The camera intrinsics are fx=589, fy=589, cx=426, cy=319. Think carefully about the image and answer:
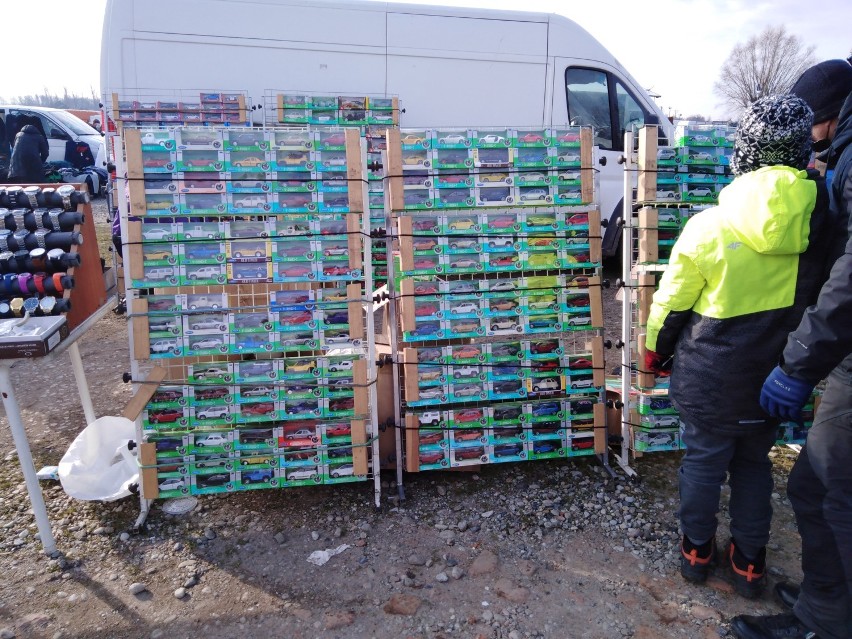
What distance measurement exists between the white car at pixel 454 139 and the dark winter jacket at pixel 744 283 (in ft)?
4.96

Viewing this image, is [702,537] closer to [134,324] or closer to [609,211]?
[134,324]

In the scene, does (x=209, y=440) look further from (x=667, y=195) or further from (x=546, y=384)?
(x=667, y=195)

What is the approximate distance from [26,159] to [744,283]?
1039 centimetres

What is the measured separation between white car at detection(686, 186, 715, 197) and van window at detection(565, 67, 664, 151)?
11.8 feet

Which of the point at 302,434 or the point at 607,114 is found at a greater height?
the point at 607,114

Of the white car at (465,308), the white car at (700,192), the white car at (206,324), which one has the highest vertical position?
the white car at (700,192)

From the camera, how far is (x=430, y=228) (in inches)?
145

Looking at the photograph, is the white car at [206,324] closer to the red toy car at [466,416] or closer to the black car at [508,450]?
the red toy car at [466,416]

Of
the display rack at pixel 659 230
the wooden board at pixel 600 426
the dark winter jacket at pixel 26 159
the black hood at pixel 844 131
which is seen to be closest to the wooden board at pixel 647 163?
the display rack at pixel 659 230

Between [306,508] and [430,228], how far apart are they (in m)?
1.95

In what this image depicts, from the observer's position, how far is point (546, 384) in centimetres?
399

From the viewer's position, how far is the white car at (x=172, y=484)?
3621mm

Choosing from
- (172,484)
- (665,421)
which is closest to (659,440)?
(665,421)

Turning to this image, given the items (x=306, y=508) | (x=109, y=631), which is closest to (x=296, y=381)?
(x=306, y=508)
